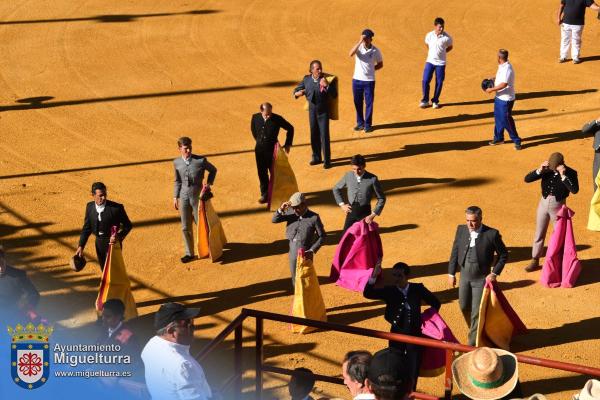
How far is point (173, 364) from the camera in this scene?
7.48 m

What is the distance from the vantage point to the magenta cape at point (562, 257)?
1284 cm

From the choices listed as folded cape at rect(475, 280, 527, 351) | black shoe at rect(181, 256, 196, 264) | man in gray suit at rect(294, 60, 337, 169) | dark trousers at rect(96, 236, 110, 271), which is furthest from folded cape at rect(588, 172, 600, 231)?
dark trousers at rect(96, 236, 110, 271)

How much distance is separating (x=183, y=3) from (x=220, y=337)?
57.1 ft

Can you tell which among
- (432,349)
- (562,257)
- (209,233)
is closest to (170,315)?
(432,349)

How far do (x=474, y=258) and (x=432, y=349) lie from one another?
137 cm

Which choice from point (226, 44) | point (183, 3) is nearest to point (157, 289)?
point (226, 44)

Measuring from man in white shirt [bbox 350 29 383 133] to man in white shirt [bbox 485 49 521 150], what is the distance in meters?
1.98

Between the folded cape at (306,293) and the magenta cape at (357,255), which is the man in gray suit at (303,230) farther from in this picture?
the magenta cape at (357,255)

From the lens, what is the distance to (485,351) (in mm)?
8266

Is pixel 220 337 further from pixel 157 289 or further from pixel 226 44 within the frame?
pixel 226 44

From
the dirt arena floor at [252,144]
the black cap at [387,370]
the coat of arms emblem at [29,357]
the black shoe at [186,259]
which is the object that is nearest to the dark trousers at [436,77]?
the dirt arena floor at [252,144]

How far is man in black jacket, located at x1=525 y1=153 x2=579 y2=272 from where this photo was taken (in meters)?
12.7

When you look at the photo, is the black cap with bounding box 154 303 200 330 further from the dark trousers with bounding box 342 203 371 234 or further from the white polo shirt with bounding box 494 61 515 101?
the white polo shirt with bounding box 494 61 515 101

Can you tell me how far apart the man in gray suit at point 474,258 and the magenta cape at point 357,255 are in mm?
1694
